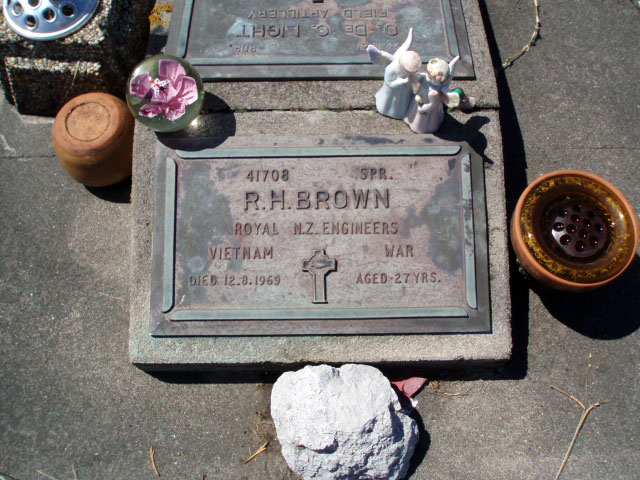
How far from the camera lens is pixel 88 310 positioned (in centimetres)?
331

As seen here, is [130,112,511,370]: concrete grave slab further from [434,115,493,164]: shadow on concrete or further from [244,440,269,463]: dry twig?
[244,440,269,463]: dry twig

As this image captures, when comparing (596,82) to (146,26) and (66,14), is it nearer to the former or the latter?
(146,26)

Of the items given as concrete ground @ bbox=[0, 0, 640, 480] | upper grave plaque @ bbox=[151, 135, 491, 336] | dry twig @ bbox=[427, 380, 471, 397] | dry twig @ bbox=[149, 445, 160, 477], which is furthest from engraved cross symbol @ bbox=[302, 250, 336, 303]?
dry twig @ bbox=[149, 445, 160, 477]

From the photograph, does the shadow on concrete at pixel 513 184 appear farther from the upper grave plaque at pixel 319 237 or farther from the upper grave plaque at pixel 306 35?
the upper grave plaque at pixel 306 35

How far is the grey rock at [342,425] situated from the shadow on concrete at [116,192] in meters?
1.72

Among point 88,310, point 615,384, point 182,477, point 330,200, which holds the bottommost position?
point 182,477

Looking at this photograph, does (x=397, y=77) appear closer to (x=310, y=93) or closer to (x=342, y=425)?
(x=310, y=93)

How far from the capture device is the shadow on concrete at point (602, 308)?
10.5ft

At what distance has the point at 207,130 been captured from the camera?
3195mm

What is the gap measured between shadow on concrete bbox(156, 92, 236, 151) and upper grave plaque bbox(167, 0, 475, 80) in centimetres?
19

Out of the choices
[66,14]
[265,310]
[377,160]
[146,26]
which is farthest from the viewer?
[146,26]

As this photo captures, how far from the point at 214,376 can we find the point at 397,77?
6.69ft

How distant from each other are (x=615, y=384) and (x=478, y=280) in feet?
3.48

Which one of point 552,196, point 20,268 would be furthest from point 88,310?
point 552,196
